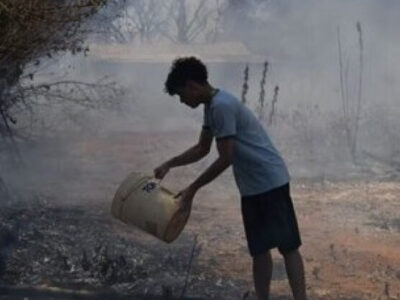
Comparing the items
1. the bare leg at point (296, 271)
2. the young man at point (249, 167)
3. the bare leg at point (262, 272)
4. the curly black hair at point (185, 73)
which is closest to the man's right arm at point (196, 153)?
the young man at point (249, 167)

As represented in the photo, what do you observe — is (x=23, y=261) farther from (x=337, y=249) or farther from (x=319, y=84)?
(x=319, y=84)

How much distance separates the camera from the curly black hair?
450 centimetres

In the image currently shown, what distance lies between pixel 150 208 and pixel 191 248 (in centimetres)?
199

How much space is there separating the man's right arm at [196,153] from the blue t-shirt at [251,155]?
11 cm

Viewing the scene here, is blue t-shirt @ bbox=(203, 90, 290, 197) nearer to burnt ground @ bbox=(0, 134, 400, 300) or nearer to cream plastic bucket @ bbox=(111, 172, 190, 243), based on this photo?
cream plastic bucket @ bbox=(111, 172, 190, 243)

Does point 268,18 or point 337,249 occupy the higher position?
point 268,18

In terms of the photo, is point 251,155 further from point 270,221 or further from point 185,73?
point 185,73

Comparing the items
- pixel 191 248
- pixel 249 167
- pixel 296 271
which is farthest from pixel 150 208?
pixel 191 248

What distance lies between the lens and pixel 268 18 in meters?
26.7

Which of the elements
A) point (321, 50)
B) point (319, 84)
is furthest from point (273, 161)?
point (321, 50)

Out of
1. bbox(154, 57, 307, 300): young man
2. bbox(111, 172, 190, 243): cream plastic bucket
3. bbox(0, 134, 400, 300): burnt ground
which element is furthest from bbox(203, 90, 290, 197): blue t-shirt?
bbox(0, 134, 400, 300): burnt ground

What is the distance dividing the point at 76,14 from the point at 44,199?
111 inches

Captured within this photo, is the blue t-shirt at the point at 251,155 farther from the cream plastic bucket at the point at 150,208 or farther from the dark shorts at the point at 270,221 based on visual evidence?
the cream plastic bucket at the point at 150,208

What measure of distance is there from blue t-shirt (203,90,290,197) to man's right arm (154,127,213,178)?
0.11m
